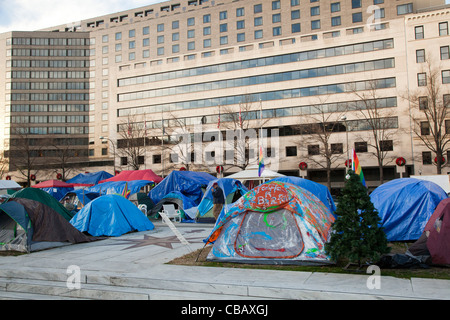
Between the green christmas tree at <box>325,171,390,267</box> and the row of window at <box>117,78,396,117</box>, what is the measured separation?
137 ft

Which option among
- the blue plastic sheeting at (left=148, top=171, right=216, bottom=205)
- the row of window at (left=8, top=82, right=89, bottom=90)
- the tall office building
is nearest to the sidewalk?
the blue plastic sheeting at (left=148, top=171, right=216, bottom=205)

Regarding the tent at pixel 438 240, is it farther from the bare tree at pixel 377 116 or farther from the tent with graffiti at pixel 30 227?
the bare tree at pixel 377 116

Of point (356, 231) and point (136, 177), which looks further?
point (136, 177)

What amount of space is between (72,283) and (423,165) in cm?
4810

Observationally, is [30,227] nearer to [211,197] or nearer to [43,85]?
[211,197]

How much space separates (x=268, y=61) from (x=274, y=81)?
3.47 m

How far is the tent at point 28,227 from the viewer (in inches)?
474

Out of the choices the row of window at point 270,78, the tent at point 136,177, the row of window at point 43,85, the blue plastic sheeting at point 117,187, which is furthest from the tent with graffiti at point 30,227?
the row of window at point 43,85

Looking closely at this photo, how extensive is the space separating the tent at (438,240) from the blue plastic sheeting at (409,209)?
A: 3414 millimetres

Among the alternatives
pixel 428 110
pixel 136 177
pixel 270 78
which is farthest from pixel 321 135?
pixel 136 177

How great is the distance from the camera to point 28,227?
12.3m

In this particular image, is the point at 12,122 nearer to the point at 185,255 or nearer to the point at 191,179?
the point at 191,179

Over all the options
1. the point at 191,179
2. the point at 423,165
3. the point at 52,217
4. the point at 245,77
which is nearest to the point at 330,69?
the point at 245,77

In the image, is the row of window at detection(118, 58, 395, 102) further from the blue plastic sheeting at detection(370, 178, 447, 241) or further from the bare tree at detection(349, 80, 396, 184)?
the blue plastic sheeting at detection(370, 178, 447, 241)
